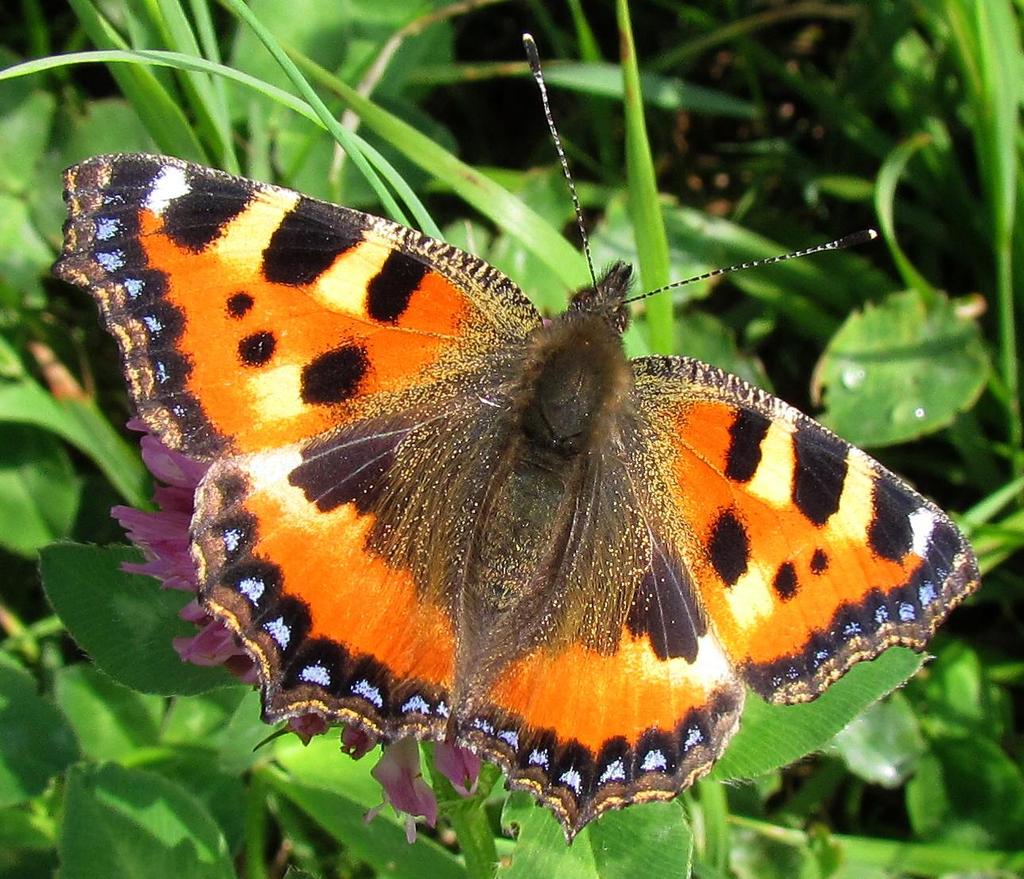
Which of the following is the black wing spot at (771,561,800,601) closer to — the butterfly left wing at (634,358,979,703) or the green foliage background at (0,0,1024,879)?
the butterfly left wing at (634,358,979,703)

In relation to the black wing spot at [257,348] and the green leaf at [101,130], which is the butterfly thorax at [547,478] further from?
the green leaf at [101,130]

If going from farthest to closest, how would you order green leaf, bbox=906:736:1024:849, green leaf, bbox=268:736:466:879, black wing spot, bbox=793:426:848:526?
green leaf, bbox=906:736:1024:849, green leaf, bbox=268:736:466:879, black wing spot, bbox=793:426:848:526

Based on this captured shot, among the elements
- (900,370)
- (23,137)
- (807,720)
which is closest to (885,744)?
(807,720)

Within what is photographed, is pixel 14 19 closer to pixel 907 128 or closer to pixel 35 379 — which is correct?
pixel 35 379

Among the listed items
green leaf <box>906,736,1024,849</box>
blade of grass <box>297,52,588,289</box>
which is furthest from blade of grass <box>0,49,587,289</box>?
green leaf <box>906,736,1024,849</box>

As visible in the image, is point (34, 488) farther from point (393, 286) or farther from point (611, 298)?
point (611, 298)
